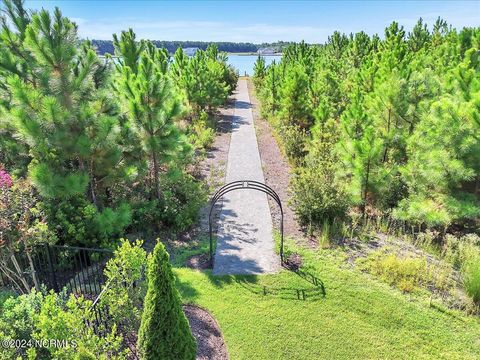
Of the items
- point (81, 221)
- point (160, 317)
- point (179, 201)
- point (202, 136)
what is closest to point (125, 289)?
point (160, 317)

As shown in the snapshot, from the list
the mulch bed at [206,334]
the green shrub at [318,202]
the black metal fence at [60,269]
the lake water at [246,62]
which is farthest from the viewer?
the lake water at [246,62]

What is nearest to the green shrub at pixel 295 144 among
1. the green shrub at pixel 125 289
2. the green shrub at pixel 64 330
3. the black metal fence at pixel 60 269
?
the black metal fence at pixel 60 269

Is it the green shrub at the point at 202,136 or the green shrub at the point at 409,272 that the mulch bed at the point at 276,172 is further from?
the green shrub at the point at 202,136

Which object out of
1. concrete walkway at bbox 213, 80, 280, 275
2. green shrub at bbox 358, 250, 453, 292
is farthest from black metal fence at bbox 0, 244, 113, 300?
green shrub at bbox 358, 250, 453, 292

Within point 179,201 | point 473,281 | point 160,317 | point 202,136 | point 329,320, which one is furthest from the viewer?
point 202,136

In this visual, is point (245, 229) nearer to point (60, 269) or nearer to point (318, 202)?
point (318, 202)

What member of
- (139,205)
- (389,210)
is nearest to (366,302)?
(389,210)
